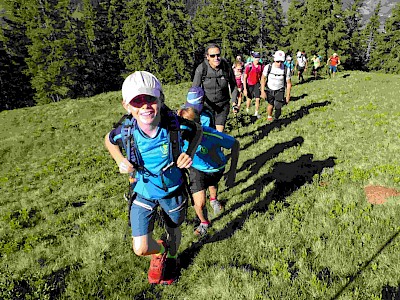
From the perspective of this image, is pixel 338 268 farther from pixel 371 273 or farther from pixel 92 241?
pixel 92 241

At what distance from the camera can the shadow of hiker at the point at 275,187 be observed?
4.96m

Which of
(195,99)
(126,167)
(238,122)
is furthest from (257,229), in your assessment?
(238,122)

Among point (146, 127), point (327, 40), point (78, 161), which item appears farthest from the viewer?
point (327, 40)

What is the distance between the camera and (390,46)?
173 ft

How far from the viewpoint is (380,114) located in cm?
1148

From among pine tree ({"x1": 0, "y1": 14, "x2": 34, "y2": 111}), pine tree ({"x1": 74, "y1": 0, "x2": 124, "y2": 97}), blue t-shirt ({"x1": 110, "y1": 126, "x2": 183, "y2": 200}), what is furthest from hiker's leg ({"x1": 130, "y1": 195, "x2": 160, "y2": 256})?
pine tree ({"x1": 0, "y1": 14, "x2": 34, "y2": 111})

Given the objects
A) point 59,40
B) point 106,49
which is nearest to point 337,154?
point 59,40

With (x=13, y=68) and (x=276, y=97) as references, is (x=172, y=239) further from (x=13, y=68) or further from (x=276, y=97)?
(x=13, y=68)

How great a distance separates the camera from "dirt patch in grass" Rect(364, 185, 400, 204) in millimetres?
5582

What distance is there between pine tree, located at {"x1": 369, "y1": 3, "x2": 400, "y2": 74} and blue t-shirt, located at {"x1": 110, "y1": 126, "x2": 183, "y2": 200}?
5850cm

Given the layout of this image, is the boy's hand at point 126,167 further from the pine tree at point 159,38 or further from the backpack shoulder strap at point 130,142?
the pine tree at point 159,38

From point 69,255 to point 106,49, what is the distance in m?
54.4

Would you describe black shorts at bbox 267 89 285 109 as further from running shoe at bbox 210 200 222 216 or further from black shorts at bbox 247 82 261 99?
running shoe at bbox 210 200 222 216

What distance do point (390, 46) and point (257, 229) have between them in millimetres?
61127
